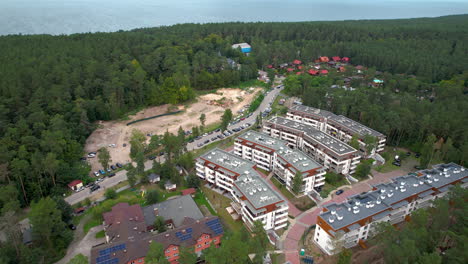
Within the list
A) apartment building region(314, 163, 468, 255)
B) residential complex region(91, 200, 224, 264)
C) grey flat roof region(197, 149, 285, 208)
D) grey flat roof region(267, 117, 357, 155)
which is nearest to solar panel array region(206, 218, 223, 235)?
residential complex region(91, 200, 224, 264)

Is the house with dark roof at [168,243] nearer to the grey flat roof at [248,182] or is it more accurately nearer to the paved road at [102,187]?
the grey flat roof at [248,182]

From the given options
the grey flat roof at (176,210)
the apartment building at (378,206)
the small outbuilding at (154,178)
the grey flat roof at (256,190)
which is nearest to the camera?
the apartment building at (378,206)

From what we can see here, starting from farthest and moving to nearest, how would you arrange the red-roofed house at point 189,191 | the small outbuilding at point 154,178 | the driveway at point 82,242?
the small outbuilding at point 154,178 → the red-roofed house at point 189,191 → the driveway at point 82,242

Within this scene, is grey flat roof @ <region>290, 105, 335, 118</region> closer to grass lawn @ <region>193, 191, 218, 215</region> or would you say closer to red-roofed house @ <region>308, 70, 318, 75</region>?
grass lawn @ <region>193, 191, 218, 215</region>

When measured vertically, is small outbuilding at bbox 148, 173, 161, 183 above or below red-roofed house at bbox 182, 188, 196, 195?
above

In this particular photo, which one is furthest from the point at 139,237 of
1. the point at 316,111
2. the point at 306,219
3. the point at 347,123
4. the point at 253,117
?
the point at 253,117

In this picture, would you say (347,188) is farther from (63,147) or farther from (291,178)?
(63,147)

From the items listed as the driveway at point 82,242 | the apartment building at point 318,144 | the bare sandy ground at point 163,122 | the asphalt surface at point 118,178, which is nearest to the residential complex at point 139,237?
the driveway at point 82,242
